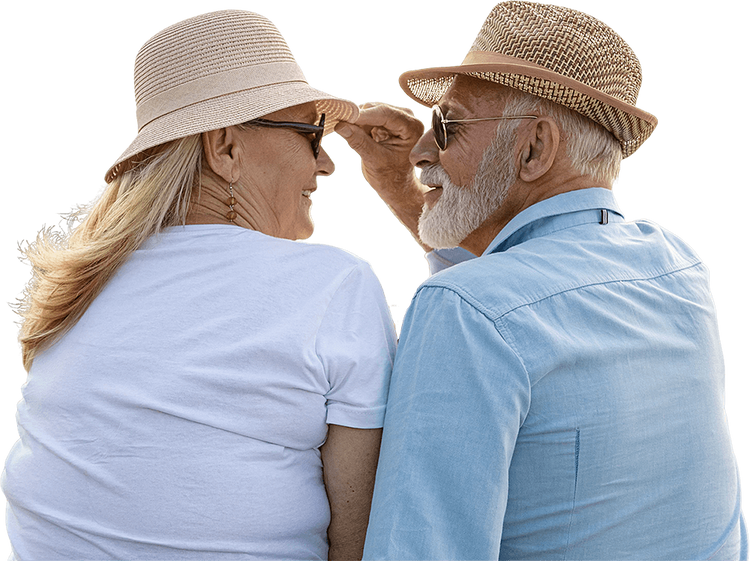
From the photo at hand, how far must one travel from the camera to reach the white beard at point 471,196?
230 centimetres

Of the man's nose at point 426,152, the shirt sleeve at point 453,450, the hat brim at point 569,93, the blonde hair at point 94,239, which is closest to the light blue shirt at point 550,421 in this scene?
the shirt sleeve at point 453,450

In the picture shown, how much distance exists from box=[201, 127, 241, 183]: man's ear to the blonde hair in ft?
0.12

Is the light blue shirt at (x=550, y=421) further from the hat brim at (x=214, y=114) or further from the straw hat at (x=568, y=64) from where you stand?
the hat brim at (x=214, y=114)

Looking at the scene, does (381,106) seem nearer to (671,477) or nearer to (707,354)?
(707,354)

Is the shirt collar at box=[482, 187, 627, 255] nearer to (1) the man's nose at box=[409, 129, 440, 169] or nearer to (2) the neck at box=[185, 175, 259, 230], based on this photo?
(1) the man's nose at box=[409, 129, 440, 169]

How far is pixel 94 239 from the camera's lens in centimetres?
200

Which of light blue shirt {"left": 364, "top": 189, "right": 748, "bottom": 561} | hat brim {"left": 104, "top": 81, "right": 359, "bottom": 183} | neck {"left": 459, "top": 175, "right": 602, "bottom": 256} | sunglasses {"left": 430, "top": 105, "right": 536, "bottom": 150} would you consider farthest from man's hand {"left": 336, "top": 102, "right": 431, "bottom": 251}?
light blue shirt {"left": 364, "top": 189, "right": 748, "bottom": 561}

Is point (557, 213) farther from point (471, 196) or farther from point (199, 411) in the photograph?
point (199, 411)

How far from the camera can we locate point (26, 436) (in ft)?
6.32

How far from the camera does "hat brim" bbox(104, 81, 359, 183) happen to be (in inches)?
81.8

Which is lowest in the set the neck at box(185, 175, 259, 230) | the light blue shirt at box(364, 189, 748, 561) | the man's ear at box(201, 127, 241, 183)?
the light blue shirt at box(364, 189, 748, 561)

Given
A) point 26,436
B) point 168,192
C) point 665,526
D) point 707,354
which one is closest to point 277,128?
point 168,192

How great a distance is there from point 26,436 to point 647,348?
6.03ft

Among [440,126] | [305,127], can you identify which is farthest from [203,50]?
[440,126]
